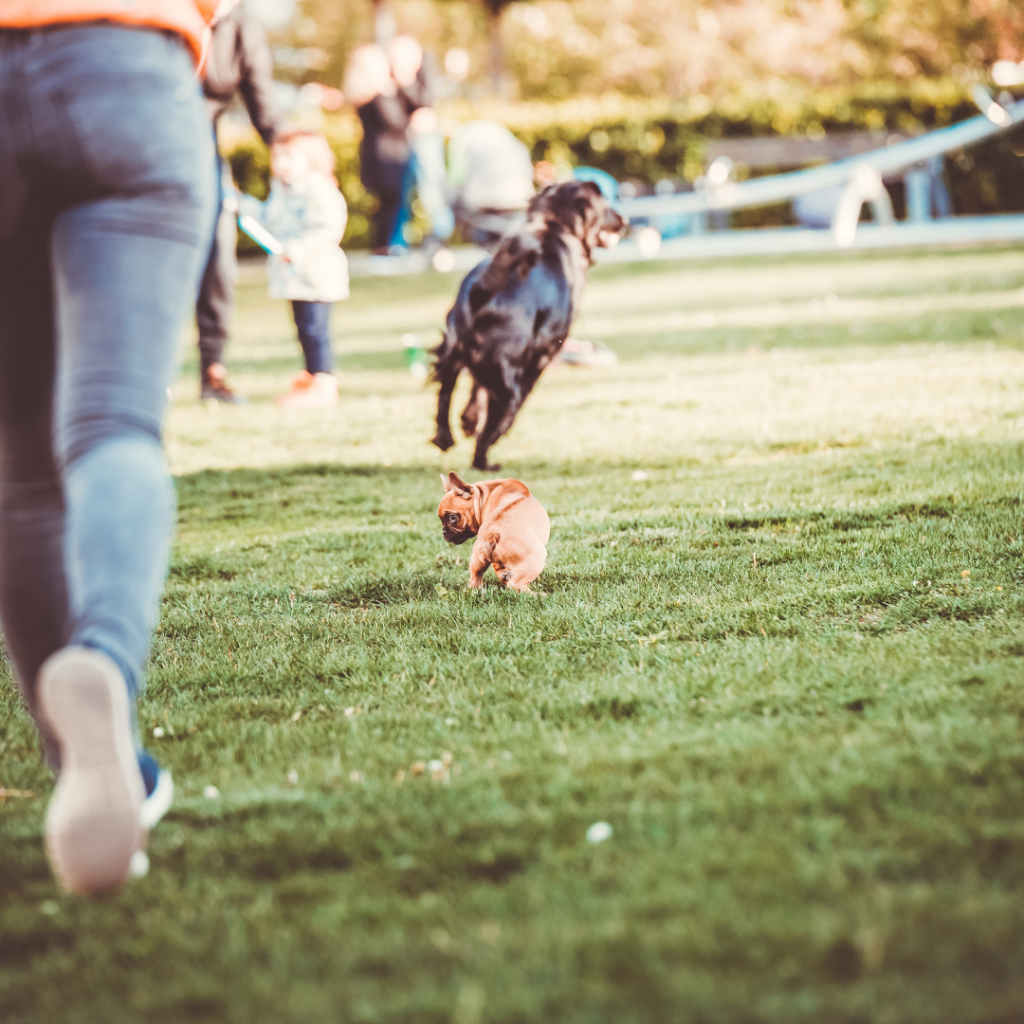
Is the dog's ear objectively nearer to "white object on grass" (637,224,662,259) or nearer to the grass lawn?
the grass lawn

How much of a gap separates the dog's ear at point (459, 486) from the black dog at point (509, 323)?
4.31 ft

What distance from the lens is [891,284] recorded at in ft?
41.2

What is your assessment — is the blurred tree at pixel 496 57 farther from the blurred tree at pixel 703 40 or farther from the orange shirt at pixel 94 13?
the orange shirt at pixel 94 13

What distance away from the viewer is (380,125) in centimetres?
1538

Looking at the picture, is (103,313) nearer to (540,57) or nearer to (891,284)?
(891,284)

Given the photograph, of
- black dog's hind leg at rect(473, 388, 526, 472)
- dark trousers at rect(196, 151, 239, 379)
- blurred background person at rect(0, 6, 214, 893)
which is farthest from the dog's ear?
dark trousers at rect(196, 151, 239, 379)

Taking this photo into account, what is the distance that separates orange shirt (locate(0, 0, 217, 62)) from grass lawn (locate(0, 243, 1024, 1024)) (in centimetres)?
135

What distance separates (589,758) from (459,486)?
185 cm

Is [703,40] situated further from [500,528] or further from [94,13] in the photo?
[94,13]

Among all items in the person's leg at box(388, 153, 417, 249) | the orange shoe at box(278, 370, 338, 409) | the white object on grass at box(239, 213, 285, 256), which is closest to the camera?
the white object on grass at box(239, 213, 285, 256)

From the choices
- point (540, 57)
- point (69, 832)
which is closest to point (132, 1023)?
point (69, 832)

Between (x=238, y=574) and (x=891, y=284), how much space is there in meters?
9.77

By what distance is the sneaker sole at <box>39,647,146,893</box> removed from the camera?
1.81 metres

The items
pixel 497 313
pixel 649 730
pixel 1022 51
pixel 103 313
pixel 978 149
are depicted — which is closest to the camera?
pixel 103 313
